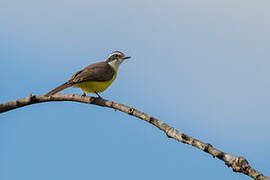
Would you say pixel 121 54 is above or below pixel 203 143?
above

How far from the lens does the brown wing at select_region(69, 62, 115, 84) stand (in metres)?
9.09

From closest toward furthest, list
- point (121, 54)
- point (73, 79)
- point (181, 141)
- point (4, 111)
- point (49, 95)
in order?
point (181, 141) → point (4, 111) → point (49, 95) → point (73, 79) → point (121, 54)

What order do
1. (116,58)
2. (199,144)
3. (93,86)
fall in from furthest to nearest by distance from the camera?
1. (116,58)
2. (93,86)
3. (199,144)

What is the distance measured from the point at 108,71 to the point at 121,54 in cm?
155

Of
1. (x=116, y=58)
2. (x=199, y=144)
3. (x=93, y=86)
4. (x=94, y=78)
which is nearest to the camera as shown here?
(x=199, y=144)

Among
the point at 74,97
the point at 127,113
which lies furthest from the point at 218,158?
the point at 74,97

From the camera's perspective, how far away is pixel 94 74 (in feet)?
30.9

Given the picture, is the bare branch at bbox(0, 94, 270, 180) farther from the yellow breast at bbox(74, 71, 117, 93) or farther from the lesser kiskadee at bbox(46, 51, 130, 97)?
the yellow breast at bbox(74, 71, 117, 93)

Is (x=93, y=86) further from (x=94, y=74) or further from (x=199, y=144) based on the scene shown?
(x=199, y=144)

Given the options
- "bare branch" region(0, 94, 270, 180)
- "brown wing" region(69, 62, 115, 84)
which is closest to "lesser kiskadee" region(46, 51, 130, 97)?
"brown wing" region(69, 62, 115, 84)

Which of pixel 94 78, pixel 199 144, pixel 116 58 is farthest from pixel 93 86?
pixel 199 144

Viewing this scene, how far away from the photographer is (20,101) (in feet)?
19.6

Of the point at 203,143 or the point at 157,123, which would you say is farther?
the point at 157,123

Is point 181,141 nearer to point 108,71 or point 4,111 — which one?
point 4,111
